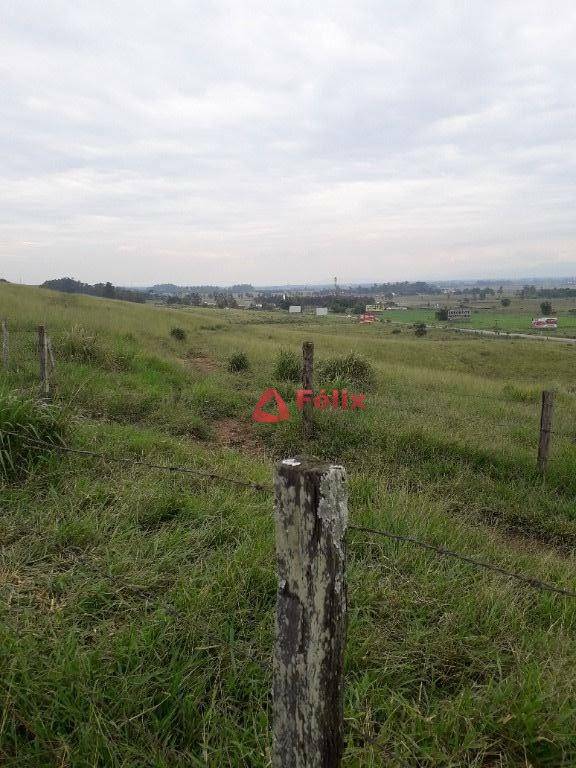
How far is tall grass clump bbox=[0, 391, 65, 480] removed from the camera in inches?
167

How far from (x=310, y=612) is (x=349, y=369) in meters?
10.8

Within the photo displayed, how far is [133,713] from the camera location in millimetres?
2102

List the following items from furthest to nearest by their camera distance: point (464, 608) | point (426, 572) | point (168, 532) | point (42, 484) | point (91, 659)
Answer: point (42, 484), point (168, 532), point (426, 572), point (464, 608), point (91, 659)

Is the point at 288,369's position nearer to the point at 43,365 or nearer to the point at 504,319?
the point at 43,365

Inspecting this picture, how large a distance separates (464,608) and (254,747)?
54.9 inches

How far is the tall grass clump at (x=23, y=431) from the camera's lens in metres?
4.25

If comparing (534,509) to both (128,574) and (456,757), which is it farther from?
(128,574)

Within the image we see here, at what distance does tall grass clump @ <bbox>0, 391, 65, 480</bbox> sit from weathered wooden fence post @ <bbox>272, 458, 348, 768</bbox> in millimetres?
3479

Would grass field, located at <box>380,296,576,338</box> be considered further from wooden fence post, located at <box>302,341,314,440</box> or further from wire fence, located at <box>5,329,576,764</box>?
wooden fence post, located at <box>302,341,314,440</box>

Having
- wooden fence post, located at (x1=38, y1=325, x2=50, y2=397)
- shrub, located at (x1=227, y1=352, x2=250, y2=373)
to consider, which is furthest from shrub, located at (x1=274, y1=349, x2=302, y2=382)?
wooden fence post, located at (x1=38, y1=325, x2=50, y2=397)

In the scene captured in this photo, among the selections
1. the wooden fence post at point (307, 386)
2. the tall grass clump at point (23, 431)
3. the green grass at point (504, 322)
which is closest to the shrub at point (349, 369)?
the wooden fence post at point (307, 386)

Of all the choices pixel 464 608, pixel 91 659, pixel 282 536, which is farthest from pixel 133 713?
pixel 464 608

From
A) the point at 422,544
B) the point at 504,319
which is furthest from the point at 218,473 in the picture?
the point at 504,319

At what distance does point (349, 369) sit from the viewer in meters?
12.1
